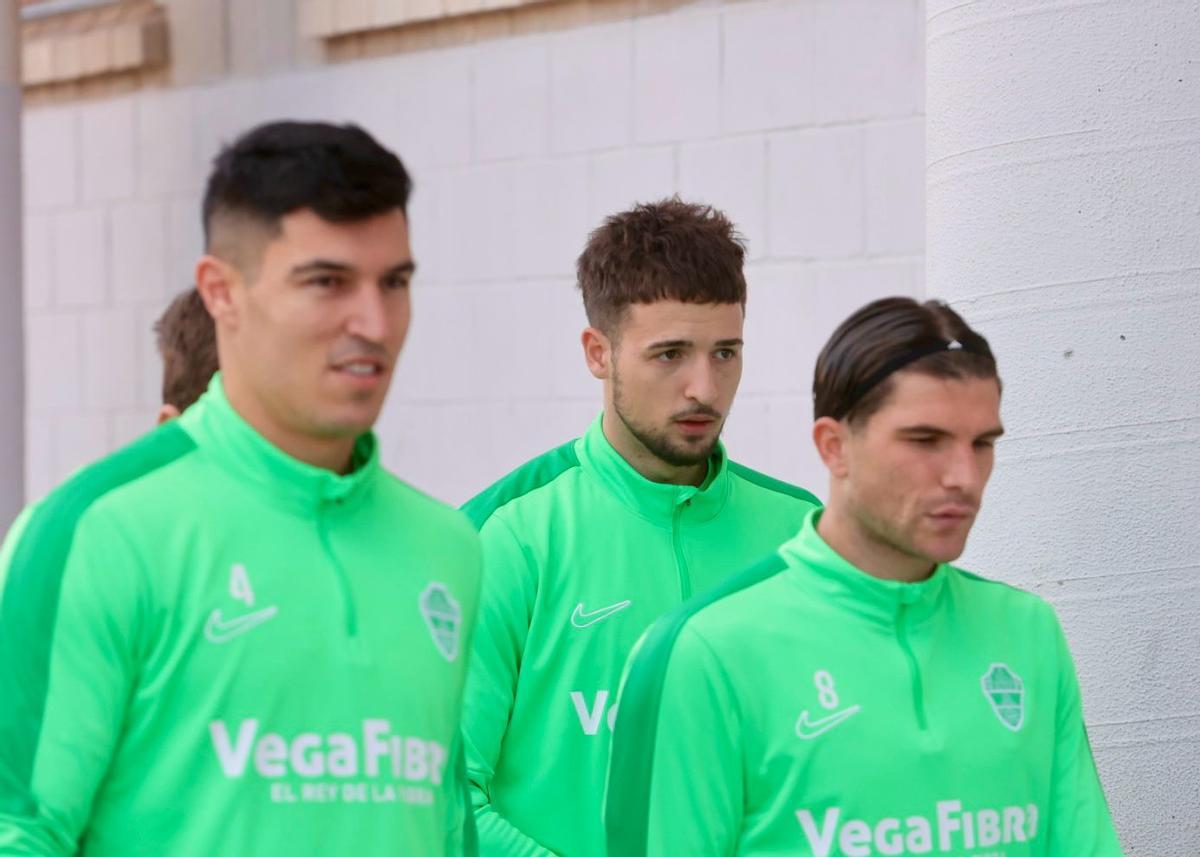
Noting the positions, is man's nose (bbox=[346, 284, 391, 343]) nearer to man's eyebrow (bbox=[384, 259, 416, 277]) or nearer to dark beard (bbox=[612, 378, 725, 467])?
man's eyebrow (bbox=[384, 259, 416, 277])

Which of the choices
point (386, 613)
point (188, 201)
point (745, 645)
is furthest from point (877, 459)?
point (188, 201)

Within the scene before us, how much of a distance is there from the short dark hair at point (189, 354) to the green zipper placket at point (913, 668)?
Answer: 1.23m

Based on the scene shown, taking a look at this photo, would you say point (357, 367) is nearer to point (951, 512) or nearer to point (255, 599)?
point (255, 599)

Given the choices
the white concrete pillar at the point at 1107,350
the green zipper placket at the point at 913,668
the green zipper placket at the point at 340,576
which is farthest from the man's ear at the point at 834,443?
the white concrete pillar at the point at 1107,350

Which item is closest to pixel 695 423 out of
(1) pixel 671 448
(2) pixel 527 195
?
(1) pixel 671 448

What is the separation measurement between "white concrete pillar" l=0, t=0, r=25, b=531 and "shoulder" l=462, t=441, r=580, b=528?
166 inches

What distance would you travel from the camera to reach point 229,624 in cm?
252

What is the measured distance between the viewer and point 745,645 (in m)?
2.93

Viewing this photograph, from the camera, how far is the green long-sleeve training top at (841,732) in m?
2.87

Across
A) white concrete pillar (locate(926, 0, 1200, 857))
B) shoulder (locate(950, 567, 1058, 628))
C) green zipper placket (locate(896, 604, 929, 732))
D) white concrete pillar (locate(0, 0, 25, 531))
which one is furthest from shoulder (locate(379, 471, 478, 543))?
white concrete pillar (locate(0, 0, 25, 531))

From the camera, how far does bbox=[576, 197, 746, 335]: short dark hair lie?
394 centimetres

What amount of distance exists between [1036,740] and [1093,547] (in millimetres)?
1399

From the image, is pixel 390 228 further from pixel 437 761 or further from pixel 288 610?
pixel 437 761

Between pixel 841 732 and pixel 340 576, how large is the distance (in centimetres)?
73
